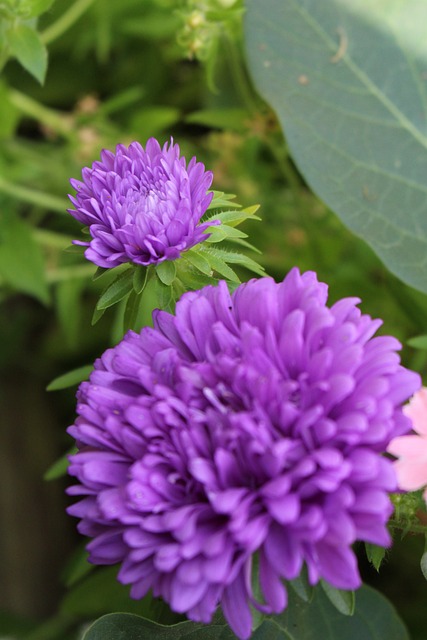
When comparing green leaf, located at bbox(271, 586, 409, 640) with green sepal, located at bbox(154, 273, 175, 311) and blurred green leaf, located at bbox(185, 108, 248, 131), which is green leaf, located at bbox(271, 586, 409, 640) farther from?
blurred green leaf, located at bbox(185, 108, 248, 131)

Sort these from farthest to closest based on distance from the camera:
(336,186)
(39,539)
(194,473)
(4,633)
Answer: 1. (39,539)
2. (4,633)
3. (336,186)
4. (194,473)

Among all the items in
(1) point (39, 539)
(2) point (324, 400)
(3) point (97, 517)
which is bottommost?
(1) point (39, 539)

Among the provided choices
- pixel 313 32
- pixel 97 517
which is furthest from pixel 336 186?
pixel 97 517

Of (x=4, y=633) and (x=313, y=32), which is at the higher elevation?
(x=313, y=32)

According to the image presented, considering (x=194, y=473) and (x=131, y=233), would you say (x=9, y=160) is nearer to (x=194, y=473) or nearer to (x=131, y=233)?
(x=131, y=233)

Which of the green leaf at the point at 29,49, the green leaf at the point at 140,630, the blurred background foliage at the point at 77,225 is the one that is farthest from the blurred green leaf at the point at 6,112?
the green leaf at the point at 140,630

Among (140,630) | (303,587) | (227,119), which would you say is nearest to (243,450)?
(303,587)

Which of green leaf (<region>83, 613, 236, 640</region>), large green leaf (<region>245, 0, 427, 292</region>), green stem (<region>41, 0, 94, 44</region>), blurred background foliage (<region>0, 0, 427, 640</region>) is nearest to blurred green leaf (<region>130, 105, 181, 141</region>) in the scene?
blurred background foliage (<region>0, 0, 427, 640</region>)
